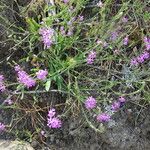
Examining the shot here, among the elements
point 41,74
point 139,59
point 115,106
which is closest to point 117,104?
point 115,106

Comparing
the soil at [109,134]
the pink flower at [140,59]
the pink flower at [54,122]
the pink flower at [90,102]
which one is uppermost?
the pink flower at [140,59]

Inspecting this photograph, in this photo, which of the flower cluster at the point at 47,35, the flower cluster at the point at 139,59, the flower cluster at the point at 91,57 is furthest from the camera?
the flower cluster at the point at 139,59

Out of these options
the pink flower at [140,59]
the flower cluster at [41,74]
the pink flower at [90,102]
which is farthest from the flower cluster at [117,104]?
the flower cluster at [41,74]

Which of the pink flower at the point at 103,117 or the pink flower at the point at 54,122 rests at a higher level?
the pink flower at the point at 54,122

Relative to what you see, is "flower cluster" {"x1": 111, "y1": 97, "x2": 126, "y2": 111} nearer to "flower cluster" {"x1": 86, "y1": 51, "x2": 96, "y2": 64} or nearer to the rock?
"flower cluster" {"x1": 86, "y1": 51, "x2": 96, "y2": 64}

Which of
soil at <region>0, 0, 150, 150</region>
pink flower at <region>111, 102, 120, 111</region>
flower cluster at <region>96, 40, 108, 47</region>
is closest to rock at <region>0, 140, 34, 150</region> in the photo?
soil at <region>0, 0, 150, 150</region>

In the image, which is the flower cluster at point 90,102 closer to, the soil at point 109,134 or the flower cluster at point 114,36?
the soil at point 109,134

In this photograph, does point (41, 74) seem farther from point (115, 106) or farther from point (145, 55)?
point (145, 55)

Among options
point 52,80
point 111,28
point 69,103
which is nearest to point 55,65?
point 52,80
